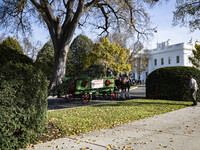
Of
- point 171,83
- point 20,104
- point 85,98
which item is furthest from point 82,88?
point 20,104

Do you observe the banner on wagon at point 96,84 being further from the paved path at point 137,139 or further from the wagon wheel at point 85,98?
the paved path at point 137,139

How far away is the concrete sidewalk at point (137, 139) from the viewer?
4949 millimetres

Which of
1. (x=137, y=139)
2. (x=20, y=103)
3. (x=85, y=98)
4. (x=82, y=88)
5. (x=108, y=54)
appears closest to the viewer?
(x=20, y=103)

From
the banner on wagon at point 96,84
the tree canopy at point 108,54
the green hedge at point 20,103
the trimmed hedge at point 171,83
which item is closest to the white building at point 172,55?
the tree canopy at point 108,54

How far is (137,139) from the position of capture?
18.3ft

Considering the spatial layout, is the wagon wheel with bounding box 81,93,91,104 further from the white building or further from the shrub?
the white building

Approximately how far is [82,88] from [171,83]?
662 centimetres

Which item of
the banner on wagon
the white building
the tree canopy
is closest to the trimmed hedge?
the banner on wagon

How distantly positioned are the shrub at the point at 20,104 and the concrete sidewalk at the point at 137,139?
474mm

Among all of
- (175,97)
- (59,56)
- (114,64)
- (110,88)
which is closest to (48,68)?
(114,64)

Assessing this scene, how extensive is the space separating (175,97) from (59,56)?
9.34 metres

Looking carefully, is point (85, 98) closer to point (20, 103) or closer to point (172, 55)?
point (20, 103)

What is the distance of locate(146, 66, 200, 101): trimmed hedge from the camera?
14.7m

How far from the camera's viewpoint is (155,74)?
1620 cm
